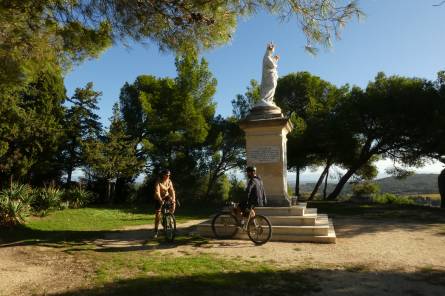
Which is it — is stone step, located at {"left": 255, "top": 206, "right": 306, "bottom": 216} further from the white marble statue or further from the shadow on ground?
the white marble statue

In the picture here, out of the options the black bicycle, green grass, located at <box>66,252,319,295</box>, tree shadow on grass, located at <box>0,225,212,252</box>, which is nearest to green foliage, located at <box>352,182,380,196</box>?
tree shadow on grass, located at <box>0,225,212,252</box>

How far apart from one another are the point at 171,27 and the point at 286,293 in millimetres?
5290

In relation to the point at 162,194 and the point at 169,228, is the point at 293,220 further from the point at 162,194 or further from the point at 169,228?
the point at 162,194

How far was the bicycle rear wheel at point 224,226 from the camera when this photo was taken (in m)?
8.29

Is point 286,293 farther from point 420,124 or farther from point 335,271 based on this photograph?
point 420,124

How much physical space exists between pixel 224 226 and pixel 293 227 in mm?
1554

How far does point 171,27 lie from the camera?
23.7 ft

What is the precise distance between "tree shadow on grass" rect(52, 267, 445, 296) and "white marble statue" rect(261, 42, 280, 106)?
592 centimetres

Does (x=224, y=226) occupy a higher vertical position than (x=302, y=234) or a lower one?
higher

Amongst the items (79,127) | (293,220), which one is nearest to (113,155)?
(79,127)

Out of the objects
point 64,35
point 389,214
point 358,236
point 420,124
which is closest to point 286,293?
point 358,236

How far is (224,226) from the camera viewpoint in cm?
839

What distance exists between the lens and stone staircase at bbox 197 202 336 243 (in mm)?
7926

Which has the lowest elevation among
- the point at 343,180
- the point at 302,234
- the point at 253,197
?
the point at 302,234
